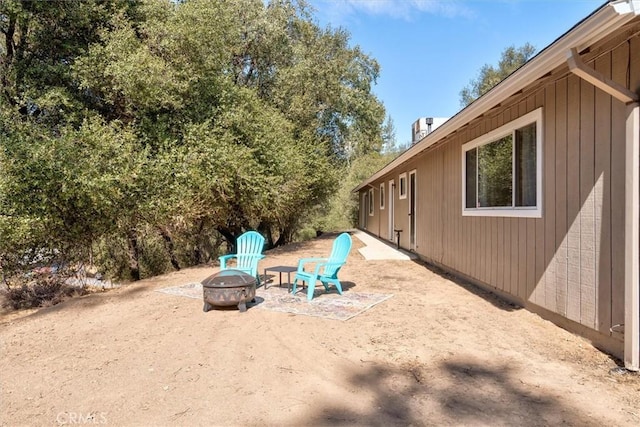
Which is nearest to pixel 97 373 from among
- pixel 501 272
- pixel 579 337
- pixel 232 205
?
pixel 579 337

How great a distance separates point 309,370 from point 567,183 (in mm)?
2861

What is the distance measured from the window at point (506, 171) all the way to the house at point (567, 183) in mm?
15

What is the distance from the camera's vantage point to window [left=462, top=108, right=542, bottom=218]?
420 centimetres

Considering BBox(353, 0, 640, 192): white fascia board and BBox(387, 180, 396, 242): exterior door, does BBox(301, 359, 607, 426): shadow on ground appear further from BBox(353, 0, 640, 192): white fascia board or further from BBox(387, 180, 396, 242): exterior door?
BBox(387, 180, 396, 242): exterior door

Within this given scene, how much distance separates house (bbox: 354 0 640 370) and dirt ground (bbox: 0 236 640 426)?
383 mm

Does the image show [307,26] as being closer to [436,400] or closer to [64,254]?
[64,254]

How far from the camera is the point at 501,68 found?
80.5 ft

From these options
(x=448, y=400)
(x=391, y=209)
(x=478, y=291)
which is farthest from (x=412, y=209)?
(x=448, y=400)

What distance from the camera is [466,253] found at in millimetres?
6199

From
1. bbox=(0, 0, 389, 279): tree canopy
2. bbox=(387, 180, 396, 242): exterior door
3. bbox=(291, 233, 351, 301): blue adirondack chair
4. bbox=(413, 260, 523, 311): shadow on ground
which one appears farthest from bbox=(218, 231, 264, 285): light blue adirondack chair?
bbox=(387, 180, 396, 242): exterior door

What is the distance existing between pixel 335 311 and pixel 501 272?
223 centimetres

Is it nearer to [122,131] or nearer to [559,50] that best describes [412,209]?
[122,131]

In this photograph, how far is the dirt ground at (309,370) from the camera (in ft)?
7.69

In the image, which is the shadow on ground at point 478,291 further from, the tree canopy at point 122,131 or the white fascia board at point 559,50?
the tree canopy at point 122,131
